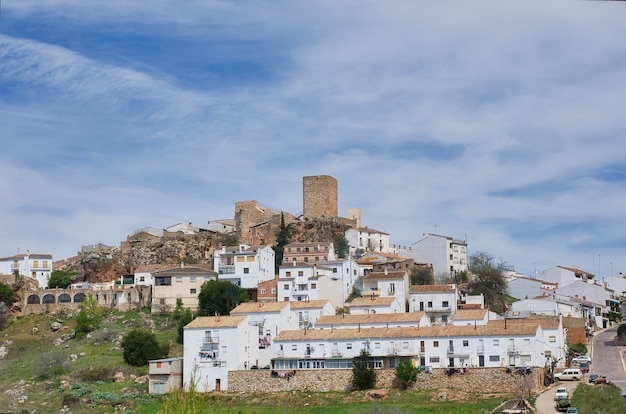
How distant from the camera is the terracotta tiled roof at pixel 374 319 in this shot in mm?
51219

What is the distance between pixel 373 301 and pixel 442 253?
15647 millimetres

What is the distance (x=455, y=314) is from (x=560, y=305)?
39.8 ft

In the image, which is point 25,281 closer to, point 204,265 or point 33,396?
point 204,265

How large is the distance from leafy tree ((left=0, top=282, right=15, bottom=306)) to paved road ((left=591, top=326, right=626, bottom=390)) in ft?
142

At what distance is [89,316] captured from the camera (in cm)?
6412

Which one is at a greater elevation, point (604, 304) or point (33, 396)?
point (604, 304)

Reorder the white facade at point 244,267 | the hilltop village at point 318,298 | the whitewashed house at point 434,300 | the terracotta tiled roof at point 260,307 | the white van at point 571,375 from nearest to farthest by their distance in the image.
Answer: the white van at point 571,375
the hilltop village at point 318,298
the terracotta tiled roof at point 260,307
the whitewashed house at point 434,300
the white facade at point 244,267

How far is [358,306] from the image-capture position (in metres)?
55.8

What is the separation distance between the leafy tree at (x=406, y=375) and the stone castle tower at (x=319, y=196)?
3744 centimetres

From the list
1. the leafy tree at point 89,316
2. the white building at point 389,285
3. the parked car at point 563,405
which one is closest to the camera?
the parked car at point 563,405

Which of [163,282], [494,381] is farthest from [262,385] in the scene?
[163,282]

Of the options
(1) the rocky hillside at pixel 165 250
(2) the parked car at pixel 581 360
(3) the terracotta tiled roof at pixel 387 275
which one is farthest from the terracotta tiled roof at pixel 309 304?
(1) the rocky hillside at pixel 165 250

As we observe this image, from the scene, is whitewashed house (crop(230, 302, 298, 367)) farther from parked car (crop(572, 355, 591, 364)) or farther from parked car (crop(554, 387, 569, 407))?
parked car (crop(554, 387, 569, 407))

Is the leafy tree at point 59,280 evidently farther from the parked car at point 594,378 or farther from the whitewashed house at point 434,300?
the parked car at point 594,378
